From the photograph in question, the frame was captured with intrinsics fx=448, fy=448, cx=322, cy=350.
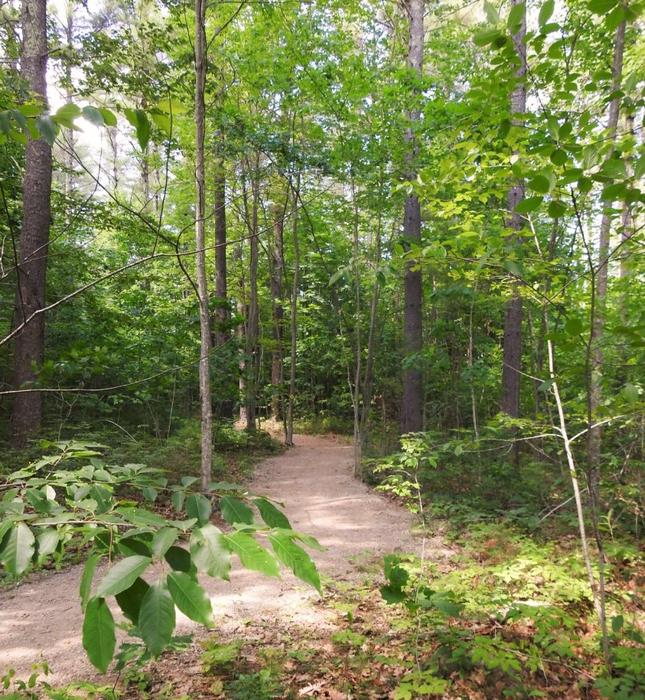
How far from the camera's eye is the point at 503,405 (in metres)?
7.41

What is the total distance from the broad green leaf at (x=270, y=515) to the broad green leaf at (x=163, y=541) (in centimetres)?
28

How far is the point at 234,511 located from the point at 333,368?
46.8 ft

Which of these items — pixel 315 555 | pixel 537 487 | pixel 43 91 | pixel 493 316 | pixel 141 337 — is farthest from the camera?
pixel 493 316

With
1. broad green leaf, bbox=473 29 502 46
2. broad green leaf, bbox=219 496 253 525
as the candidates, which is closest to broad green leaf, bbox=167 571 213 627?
broad green leaf, bbox=219 496 253 525

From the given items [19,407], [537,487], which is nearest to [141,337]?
[19,407]

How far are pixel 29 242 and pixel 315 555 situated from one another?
6.34 metres

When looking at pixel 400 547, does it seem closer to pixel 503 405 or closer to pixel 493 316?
pixel 503 405

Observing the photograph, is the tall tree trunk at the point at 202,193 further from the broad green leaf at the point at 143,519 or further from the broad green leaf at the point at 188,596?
the broad green leaf at the point at 188,596

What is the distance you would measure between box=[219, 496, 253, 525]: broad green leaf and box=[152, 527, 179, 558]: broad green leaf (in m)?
0.20

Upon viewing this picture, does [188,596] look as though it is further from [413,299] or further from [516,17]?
[413,299]

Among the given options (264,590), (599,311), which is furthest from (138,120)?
(264,590)

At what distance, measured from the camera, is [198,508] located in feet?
3.63

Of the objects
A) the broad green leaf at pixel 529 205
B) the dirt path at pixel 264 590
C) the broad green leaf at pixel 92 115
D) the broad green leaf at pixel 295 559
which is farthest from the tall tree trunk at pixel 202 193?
the broad green leaf at pixel 295 559

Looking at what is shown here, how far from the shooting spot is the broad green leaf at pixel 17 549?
921 millimetres
